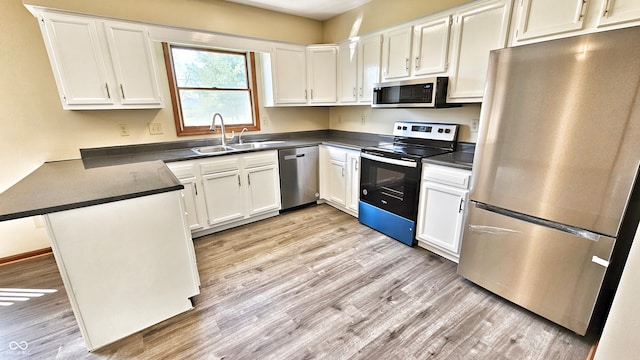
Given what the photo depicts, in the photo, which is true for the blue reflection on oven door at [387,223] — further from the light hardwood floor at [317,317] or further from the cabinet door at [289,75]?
the cabinet door at [289,75]

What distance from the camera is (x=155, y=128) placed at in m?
2.82

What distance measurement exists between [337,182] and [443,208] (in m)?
1.39

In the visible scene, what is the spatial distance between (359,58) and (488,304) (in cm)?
273

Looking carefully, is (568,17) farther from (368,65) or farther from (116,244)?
(116,244)

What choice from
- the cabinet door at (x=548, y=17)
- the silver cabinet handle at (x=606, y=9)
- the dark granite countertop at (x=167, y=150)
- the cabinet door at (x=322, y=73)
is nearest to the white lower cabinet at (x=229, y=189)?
the dark granite countertop at (x=167, y=150)

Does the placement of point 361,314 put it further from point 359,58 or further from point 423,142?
point 359,58

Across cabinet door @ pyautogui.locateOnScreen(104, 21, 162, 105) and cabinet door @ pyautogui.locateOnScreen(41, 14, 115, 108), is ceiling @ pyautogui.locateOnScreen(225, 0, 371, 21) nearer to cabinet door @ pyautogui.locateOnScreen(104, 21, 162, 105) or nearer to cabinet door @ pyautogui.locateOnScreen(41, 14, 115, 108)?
cabinet door @ pyautogui.locateOnScreen(104, 21, 162, 105)

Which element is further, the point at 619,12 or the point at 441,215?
the point at 441,215

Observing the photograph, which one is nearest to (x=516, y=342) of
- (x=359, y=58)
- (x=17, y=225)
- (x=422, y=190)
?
(x=422, y=190)

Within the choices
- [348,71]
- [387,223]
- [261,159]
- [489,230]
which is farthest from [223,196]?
[489,230]

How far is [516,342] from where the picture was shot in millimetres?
1532

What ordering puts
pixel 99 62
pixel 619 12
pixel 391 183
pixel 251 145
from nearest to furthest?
pixel 619 12 < pixel 99 62 < pixel 391 183 < pixel 251 145

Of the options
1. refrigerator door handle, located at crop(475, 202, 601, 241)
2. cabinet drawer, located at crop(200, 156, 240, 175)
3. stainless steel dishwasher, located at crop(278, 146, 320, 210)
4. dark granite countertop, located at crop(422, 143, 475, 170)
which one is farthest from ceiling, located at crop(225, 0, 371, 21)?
refrigerator door handle, located at crop(475, 202, 601, 241)

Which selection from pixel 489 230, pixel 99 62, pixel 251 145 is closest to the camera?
pixel 489 230
